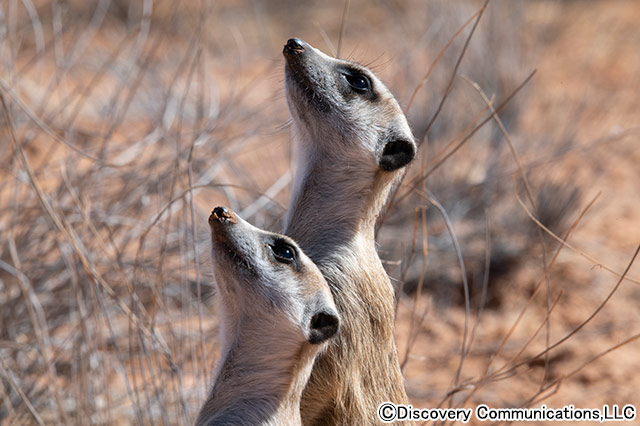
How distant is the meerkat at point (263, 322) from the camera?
6.10ft

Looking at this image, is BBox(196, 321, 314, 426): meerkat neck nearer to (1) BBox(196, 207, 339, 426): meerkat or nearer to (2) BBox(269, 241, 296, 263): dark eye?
(1) BBox(196, 207, 339, 426): meerkat

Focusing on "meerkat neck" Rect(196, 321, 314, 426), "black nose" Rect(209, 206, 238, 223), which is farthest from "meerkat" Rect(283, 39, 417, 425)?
"black nose" Rect(209, 206, 238, 223)

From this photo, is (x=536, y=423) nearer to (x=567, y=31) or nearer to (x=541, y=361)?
(x=541, y=361)

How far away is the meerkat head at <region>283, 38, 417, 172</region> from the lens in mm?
2201

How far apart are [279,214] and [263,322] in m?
1.23

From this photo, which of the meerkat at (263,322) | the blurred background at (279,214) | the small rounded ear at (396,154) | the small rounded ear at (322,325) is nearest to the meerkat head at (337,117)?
the small rounded ear at (396,154)

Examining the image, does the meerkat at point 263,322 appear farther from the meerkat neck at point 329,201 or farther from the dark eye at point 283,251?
the meerkat neck at point 329,201

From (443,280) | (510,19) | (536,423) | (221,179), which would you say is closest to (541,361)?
(536,423)

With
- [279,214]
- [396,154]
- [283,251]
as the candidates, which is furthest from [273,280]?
[279,214]

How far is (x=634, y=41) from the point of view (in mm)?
9141

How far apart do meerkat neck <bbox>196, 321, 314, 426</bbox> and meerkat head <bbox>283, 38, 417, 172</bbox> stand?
558mm

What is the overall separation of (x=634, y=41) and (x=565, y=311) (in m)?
5.53

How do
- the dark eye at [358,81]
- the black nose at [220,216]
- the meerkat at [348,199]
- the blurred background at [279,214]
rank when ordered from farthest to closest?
the blurred background at [279,214], the dark eye at [358,81], the meerkat at [348,199], the black nose at [220,216]
